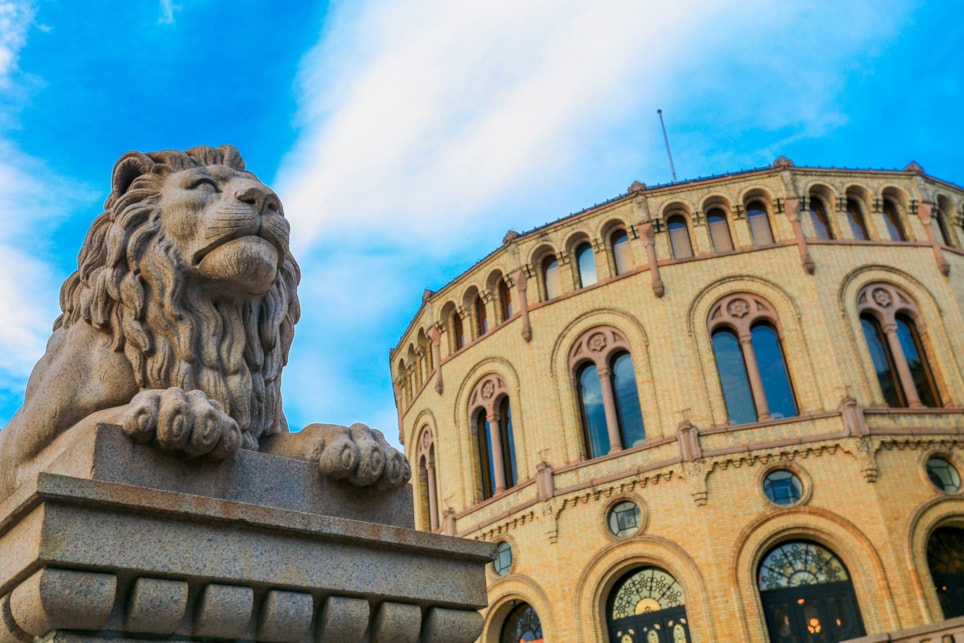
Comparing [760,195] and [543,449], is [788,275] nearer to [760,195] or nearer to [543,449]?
[760,195]

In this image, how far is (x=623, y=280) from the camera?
83.9 feet

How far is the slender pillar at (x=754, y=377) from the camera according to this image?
23172 millimetres

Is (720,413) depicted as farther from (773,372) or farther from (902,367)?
(902,367)

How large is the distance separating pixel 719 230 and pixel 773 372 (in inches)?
175

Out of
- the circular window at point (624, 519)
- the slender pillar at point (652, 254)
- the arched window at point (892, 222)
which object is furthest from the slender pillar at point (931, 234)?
the circular window at point (624, 519)

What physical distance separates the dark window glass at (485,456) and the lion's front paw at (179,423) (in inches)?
958

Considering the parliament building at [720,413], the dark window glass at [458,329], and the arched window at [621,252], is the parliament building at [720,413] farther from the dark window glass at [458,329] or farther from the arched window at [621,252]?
the dark window glass at [458,329]

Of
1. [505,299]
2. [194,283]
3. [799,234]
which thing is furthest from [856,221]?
[194,283]

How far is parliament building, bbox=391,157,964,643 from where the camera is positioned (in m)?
21.4

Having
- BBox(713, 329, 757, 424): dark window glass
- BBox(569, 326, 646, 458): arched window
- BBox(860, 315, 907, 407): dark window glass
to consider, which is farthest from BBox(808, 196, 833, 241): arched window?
BBox(569, 326, 646, 458): arched window

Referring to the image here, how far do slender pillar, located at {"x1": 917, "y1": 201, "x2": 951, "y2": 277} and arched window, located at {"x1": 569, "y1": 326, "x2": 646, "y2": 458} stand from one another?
908 centimetres

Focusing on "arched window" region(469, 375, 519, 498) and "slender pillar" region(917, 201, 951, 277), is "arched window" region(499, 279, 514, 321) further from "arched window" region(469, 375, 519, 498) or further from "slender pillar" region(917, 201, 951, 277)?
"slender pillar" region(917, 201, 951, 277)

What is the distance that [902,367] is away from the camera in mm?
23969

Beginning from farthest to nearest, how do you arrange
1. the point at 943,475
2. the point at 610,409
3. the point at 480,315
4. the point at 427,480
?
the point at 427,480, the point at 480,315, the point at 610,409, the point at 943,475
